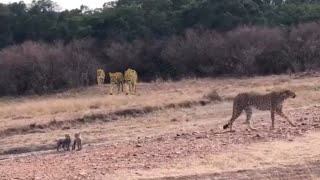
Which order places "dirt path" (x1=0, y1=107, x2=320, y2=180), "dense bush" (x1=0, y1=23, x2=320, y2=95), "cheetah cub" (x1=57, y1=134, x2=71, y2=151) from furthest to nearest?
"dense bush" (x1=0, y1=23, x2=320, y2=95)
"cheetah cub" (x1=57, y1=134, x2=71, y2=151)
"dirt path" (x1=0, y1=107, x2=320, y2=180)

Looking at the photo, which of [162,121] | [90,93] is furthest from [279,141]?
[90,93]

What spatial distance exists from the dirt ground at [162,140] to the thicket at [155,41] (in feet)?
33.6

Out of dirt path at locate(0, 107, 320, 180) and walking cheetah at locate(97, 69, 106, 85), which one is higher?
walking cheetah at locate(97, 69, 106, 85)

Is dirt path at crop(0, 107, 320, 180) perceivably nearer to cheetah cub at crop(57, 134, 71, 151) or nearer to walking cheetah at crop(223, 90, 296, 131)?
walking cheetah at crop(223, 90, 296, 131)

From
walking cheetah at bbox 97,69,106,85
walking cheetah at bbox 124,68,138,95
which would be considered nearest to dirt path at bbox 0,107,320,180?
walking cheetah at bbox 124,68,138,95

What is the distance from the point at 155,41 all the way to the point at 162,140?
31179 millimetres

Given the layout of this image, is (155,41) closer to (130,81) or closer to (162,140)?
(130,81)

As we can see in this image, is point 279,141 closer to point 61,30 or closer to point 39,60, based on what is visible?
point 39,60

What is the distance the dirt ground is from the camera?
1283cm

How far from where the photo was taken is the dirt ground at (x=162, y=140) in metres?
12.8

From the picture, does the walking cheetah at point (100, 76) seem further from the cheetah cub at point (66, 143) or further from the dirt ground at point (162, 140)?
the cheetah cub at point (66, 143)

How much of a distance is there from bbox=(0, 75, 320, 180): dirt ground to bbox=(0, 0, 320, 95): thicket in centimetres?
1025

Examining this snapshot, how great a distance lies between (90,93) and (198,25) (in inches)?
598

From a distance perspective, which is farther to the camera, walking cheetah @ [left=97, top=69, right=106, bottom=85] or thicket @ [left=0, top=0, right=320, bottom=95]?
thicket @ [left=0, top=0, right=320, bottom=95]
